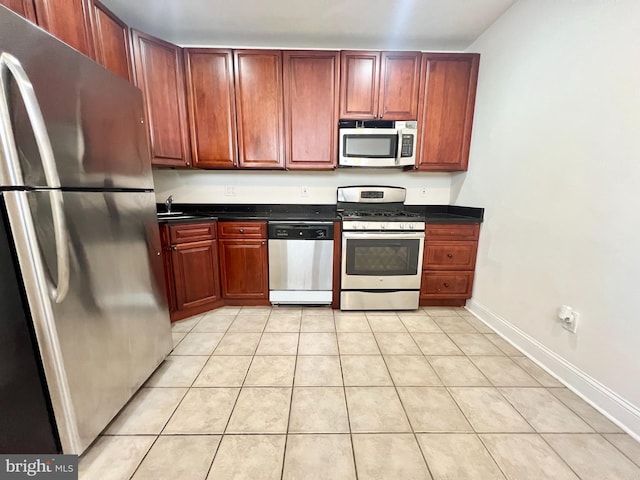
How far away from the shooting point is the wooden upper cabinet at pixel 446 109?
7.87 feet

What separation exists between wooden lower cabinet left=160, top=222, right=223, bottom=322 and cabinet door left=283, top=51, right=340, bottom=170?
108 centimetres

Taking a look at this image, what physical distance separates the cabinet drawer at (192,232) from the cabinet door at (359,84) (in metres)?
1.62

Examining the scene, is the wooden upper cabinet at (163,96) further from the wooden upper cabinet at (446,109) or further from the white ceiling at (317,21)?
the wooden upper cabinet at (446,109)

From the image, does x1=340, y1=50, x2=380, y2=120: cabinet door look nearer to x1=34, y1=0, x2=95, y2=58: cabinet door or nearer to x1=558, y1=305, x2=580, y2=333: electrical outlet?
x1=34, y1=0, x2=95, y2=58: cabinet door

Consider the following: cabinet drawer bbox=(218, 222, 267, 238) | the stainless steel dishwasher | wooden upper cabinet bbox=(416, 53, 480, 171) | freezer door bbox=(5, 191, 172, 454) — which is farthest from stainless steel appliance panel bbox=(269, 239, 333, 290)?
wooden upper cabinet bbox=(416, 53, 480, 171)

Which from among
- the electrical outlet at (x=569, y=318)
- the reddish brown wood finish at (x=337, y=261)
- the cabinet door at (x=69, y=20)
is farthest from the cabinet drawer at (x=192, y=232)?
the electrical outlet at (x=569, y=318)

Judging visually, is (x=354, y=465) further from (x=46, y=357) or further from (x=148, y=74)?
(x=148, y=74)

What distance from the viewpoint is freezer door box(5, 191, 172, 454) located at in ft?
3.01

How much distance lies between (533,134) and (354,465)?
225cm

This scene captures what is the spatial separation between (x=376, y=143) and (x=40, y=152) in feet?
7.45

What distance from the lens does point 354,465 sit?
42.4 inches

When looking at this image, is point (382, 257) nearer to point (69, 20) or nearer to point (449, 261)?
point (449, 261)

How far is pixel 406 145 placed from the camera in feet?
8.15

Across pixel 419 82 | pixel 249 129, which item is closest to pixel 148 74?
pixel 249 129
